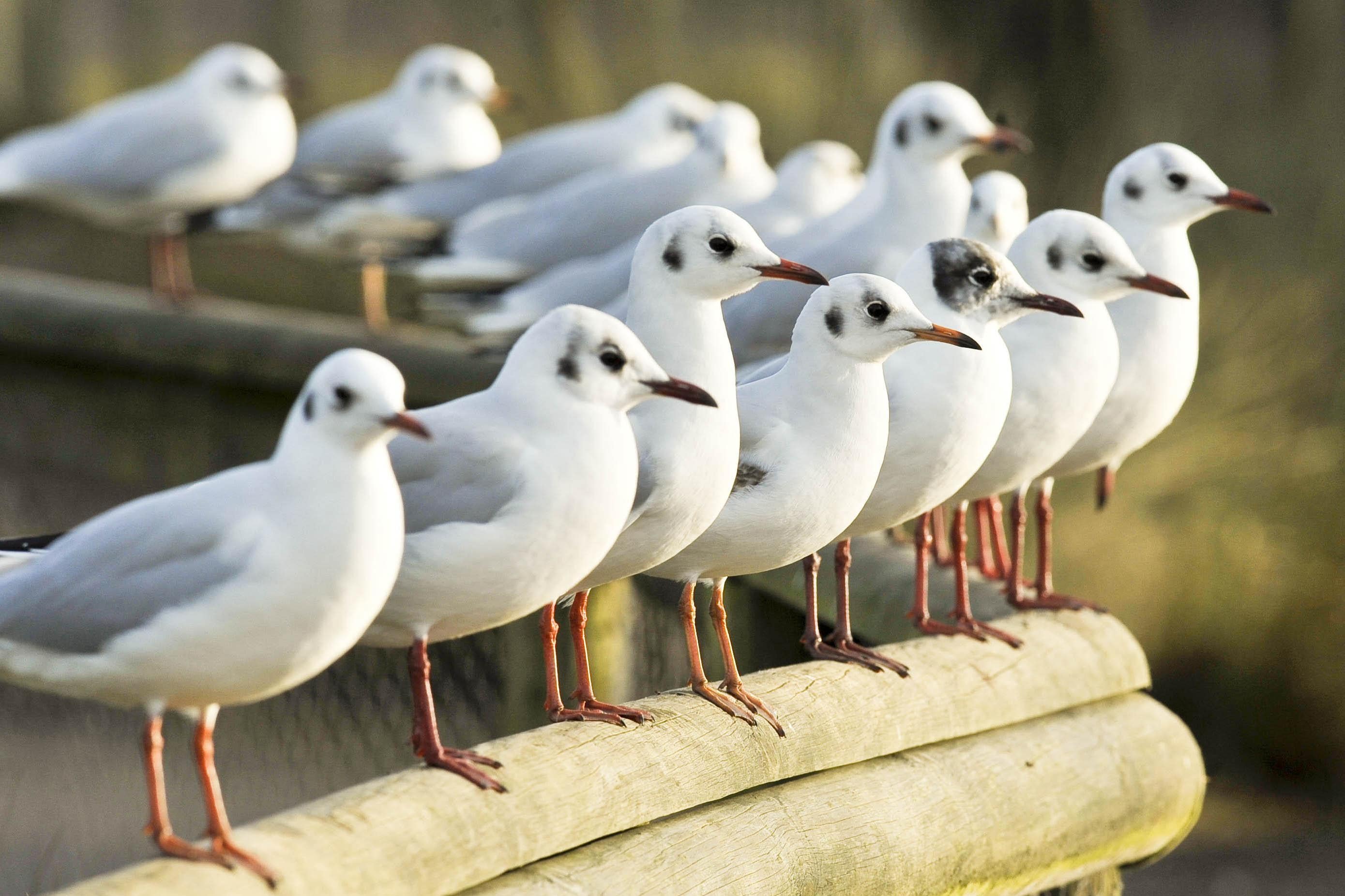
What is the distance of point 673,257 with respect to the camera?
132 inches

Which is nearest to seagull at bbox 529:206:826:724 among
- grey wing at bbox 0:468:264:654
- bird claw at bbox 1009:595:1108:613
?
grey wing at bbox 0:468:264:654

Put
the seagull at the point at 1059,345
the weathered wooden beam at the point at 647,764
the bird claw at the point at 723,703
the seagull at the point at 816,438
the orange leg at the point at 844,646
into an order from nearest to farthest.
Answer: the weathered wooden beam at the point at 647,764
the seagull at the point at 816,438
the bird claw at the point at 723,703
the orange leg at the point at 844,646
the seagull at the point at 1059,345

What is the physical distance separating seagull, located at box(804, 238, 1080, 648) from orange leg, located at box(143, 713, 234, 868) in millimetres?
1565

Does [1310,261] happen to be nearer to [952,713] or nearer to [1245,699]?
[1245,699]

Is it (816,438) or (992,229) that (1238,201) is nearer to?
(992,229)

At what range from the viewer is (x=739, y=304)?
214 inches

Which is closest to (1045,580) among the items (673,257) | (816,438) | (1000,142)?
(1000,142)

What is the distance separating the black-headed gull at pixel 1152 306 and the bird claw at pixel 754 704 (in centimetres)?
131

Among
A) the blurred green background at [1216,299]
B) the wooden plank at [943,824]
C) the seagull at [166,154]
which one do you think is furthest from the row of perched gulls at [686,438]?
the blurred green background at [1216,299]

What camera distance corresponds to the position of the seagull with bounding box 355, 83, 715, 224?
7785 millimetres

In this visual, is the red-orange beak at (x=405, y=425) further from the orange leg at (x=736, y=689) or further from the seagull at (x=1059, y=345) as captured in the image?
the seagull at (x=1059, y=345)

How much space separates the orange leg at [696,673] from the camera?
3.56 metres

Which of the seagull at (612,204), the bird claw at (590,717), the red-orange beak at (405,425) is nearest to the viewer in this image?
the red-orange beak at (405,425)

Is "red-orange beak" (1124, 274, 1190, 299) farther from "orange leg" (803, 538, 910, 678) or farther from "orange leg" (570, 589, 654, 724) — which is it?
"orange leg" (570, 589, 654, 724)
